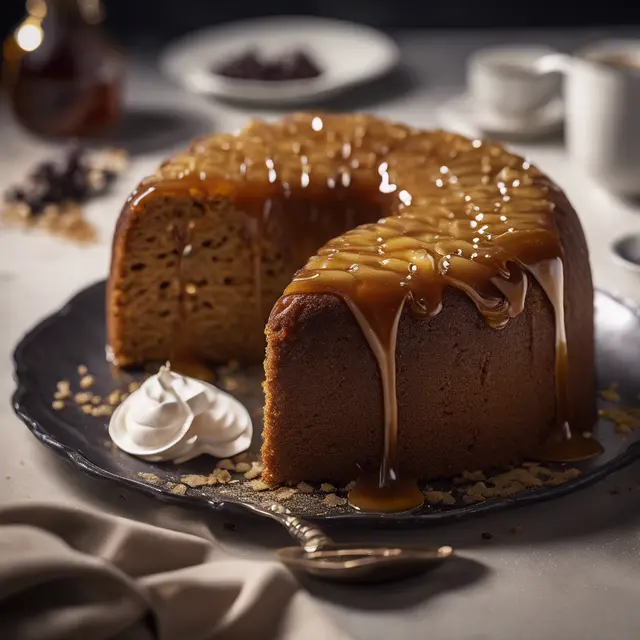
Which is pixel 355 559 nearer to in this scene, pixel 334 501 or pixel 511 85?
pixel 334 501

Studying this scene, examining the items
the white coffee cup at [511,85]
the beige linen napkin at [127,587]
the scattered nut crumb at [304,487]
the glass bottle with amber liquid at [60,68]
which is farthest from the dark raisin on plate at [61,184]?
the beige linen napkin at [127,587]

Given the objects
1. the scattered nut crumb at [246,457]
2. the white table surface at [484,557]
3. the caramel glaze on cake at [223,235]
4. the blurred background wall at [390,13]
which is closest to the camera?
the white table surface at [484,557]

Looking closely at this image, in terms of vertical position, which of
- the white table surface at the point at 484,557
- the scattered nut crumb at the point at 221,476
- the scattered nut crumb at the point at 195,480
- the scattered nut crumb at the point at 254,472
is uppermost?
the scattered nut crumb at the point at 195,480

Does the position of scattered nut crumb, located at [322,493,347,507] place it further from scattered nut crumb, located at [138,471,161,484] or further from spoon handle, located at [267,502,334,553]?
scattered nut crumb, located at [138,471,161,484]

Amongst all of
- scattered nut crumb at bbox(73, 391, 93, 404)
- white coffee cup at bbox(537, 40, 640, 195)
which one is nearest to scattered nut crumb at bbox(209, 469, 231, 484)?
scattered nut crumb at bbox(73, 391, 93, 404)

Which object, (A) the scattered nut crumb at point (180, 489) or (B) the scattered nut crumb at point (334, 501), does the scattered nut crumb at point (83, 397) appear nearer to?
(A) the scattered nut crumb at point (180, 489)

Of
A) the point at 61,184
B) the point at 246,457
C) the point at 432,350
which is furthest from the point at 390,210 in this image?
the point at 61,184

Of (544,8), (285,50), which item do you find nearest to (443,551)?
(285,50)
